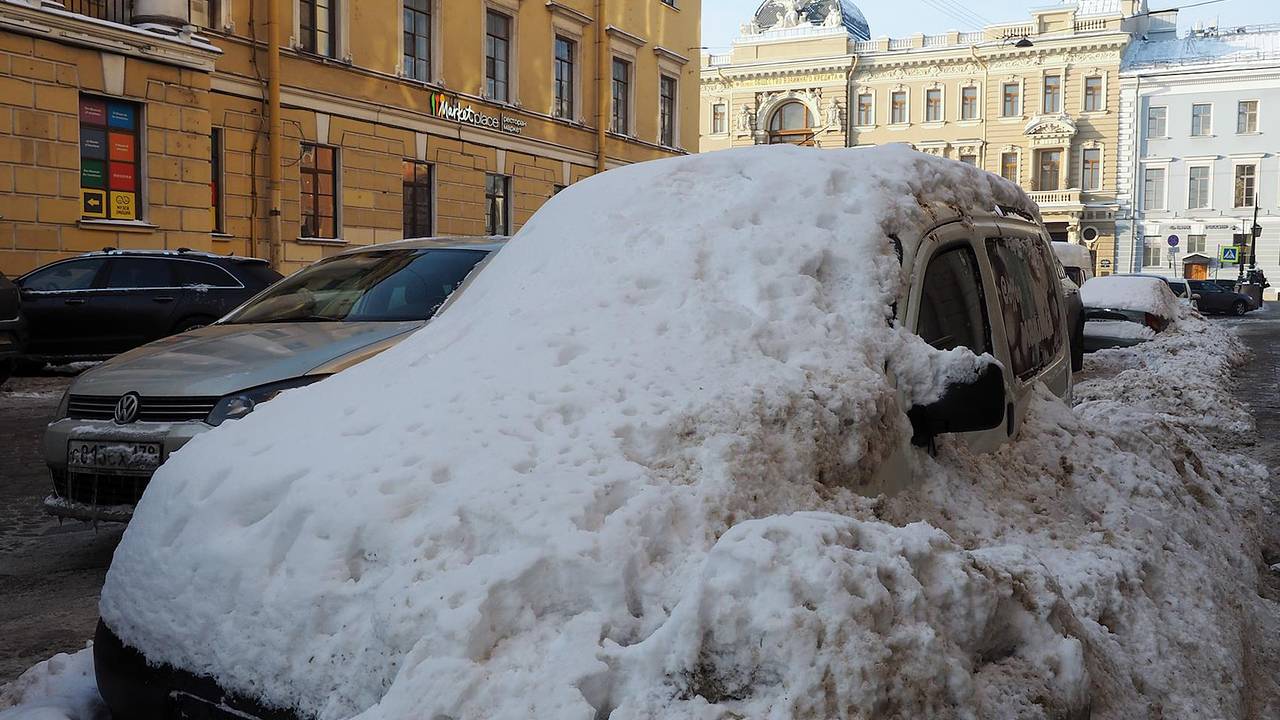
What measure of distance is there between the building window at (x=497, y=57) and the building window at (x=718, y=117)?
3917cm

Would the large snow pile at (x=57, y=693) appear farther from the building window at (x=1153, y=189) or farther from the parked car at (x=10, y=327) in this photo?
the building window at (x=1153, y=189)

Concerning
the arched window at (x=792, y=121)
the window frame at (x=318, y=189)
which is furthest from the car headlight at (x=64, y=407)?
the arched window at (x=792, y=121)

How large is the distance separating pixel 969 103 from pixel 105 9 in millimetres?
48195

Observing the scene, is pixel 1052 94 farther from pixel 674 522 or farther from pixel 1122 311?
pixel 674 522

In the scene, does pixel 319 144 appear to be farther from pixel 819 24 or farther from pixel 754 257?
pixel 819 24

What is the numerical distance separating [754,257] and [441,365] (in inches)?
35.5

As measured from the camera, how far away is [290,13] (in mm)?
19375

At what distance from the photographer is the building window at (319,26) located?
19.9 meters

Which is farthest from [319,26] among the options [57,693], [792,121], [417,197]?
[792,121]

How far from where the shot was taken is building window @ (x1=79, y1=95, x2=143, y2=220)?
16078mm

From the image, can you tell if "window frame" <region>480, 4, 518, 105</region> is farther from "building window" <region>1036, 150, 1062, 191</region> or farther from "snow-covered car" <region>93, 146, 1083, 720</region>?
"building window" <region>1036, 150, 1062, 191</region>

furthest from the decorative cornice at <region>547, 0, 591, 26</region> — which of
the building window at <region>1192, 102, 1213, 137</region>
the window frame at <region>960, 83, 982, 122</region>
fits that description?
the building window at <region>1192, 102, 1213, 137</region>

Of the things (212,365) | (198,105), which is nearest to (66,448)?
(212,365)

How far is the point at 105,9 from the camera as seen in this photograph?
16641mm
